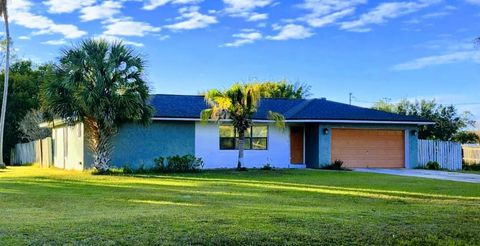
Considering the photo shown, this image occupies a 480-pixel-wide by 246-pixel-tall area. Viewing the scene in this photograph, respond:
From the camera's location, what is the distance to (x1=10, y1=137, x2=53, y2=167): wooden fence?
102 feet

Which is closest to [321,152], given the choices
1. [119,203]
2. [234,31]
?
[234,31]

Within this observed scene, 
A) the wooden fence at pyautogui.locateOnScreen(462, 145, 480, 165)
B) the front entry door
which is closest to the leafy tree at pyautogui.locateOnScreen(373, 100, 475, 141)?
the wooden fence at pyautogui.locateOnScreen(462, 145, 480, 165)

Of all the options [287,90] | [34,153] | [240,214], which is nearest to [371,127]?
[240,214]

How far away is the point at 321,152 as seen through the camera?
1028 inches

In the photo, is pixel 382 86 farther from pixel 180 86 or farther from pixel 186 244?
pixel 186 244

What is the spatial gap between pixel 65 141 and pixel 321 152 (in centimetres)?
1273

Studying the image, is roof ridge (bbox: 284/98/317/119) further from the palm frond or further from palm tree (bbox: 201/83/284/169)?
palm tree (bbox: 201/83/284/169)

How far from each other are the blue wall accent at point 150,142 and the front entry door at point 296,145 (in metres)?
5.34

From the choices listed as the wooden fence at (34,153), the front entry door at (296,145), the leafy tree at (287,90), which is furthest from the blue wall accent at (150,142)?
the leafy tree at (287,90)

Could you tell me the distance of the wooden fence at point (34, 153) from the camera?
31203mm

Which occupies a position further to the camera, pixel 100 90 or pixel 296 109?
pixel 296 109

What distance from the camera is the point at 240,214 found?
9.04 m

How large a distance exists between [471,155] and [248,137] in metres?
13.3

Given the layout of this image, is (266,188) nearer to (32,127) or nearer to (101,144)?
(101,144)
